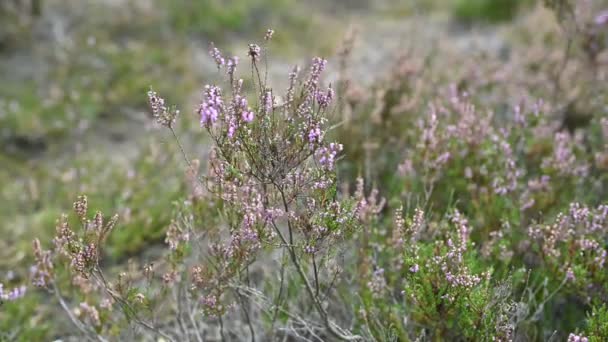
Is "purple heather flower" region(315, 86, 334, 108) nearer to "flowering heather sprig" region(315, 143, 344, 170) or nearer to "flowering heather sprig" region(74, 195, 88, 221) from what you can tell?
"flowering heather sprig" region(315, 143, 344, 170)

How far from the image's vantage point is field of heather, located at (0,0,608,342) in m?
2.46

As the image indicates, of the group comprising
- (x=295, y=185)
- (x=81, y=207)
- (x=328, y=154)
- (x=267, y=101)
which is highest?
(x=267, y=101)

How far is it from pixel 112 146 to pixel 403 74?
2607mm

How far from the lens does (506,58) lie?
659 centimetres

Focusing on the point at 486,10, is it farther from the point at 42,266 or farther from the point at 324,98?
the point at 42,266

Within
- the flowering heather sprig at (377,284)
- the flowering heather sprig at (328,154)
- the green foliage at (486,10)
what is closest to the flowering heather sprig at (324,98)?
the flowering heather sprig at (328,154)

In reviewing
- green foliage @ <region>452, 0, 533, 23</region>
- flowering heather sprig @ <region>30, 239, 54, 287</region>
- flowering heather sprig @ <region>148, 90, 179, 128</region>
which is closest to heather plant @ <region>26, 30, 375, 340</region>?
flowering heather sprig @ <region>148, 90, 179, 128</region>

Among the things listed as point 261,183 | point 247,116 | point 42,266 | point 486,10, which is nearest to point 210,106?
point 247,116

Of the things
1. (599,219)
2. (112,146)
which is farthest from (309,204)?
(112,146)

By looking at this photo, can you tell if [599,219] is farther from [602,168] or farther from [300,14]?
[300,14]

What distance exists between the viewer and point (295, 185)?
7.79 feet

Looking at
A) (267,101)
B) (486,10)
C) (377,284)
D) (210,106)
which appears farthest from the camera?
(486,10)

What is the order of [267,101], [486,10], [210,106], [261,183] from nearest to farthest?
[210,106]
[267,101]
[261,183]
[486,10]

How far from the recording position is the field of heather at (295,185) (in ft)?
8.06
